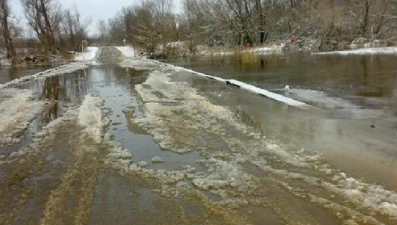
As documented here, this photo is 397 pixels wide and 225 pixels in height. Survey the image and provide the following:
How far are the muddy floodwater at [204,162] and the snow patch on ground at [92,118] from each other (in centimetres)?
3

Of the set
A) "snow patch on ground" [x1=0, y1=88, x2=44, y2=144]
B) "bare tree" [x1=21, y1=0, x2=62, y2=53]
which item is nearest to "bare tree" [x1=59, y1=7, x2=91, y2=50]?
"bare tree" [x1=21, y1=0, x2=62, y2=53]

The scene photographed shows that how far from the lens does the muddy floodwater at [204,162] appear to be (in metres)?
4.37

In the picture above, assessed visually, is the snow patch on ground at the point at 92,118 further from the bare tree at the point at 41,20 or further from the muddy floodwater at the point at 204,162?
the bare tree at the point at 41,20

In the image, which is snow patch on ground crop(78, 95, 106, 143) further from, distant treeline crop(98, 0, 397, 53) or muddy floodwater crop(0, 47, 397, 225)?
distant treeline crop(98, 0, 397, 53)

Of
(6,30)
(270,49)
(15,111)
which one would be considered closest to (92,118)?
(15,111)

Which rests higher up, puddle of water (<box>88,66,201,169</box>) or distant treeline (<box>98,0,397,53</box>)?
distant treeline (<box>98,0,397,53</box>)

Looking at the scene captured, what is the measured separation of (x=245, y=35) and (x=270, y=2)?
6.27 metres

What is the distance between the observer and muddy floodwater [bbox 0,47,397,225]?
437 centimetres

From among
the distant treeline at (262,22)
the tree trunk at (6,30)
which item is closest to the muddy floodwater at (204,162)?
the tree trunk at (6,30)

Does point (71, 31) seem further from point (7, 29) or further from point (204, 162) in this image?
point (204, 162)

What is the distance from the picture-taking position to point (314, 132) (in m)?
7.63

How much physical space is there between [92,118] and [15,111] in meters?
2.95

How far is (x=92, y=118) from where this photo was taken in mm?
9852

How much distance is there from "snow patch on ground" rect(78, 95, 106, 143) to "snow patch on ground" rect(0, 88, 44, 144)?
4.05 ft
